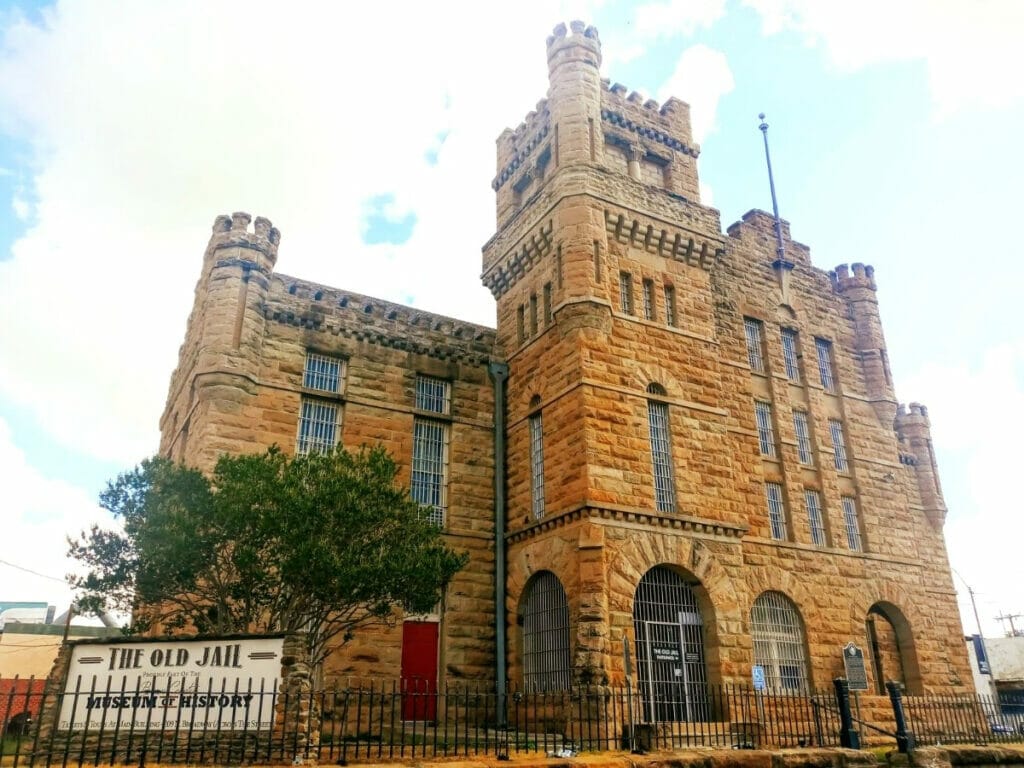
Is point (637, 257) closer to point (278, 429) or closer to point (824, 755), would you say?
point (278, 429)

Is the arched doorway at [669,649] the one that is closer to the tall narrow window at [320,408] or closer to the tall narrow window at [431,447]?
the tall narrow window at [431,447]

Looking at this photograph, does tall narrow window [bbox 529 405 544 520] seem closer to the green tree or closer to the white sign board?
the green tree

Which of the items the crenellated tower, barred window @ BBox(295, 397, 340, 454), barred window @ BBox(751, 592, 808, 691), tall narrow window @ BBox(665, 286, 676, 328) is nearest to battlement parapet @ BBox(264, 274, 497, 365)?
the crenellated tower

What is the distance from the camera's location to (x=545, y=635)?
18828 mm

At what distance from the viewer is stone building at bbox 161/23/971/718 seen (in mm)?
18453

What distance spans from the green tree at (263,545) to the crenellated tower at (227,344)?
11.6ft

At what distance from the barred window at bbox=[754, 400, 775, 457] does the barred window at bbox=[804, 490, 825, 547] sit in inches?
70.8

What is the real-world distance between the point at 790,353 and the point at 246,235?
17.4 m

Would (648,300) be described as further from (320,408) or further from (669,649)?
(320,408)

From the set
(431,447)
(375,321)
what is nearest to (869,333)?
(431,447)

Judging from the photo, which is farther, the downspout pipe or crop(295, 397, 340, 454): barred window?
crop(295, 397, 340, 454): barred window

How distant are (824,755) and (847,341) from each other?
17346mm

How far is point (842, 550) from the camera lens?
23.0 meters

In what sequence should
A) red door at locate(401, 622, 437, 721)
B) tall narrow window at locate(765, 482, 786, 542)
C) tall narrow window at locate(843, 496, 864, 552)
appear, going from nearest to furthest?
red door at locate(401, 622, 437, 721) → tall narrow window at locate(765, 482, 786, 542) → tall narrow window at locate(843, 496, 864, 552)
